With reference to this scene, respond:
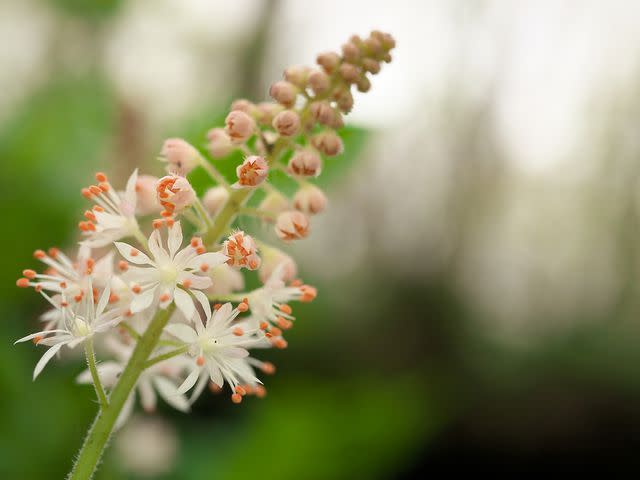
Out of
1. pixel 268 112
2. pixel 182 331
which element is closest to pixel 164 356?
pixel 182 331

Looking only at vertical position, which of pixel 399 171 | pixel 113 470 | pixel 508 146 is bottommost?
pixel 113 470

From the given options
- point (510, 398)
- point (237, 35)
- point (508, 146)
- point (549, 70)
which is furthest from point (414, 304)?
point (237, 35)

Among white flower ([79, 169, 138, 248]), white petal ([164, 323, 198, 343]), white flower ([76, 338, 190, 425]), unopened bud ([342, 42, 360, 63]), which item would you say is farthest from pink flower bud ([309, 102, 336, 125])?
white flower ([76, 338, 190, 425])

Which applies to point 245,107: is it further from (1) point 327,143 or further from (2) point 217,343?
Answer: (2) point 217,343

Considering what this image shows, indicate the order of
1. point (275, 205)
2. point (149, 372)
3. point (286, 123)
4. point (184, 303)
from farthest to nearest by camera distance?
point (149, 372) → point (275, 205) → point (286, 123) → point (184, 303)

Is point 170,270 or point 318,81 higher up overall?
point 318,81

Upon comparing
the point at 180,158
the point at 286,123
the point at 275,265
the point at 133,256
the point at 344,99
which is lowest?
the point at 133,256

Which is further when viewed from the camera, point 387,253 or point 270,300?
point 387,253

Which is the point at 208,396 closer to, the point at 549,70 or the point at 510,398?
the point at 510,398
